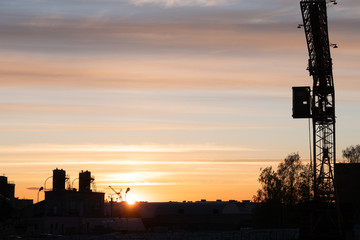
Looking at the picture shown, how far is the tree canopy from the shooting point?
123500 millimetres

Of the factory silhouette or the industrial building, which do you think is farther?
the industrial building

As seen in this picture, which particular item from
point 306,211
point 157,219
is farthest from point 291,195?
point 157,219

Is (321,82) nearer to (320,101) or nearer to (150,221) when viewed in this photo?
(320,101)

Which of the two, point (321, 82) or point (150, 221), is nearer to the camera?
point (321, 82)

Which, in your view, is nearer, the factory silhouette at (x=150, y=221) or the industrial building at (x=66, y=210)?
the factory silhouette at (x=150, y=221)

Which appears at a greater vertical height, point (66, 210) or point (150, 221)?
point (66, 210)

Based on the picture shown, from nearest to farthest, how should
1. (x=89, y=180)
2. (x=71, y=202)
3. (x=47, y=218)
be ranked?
(x=47, y=218) → (x=71, y=202) → (x=89, y=180)

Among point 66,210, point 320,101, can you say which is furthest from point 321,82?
point 66,210

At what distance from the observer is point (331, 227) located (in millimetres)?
97188

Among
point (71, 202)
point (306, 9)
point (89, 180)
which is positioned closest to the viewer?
point (306, 9)

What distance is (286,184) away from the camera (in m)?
126

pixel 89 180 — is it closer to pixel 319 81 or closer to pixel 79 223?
pixel 79 223

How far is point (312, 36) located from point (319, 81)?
22.4 ft

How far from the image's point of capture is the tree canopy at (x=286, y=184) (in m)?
124
